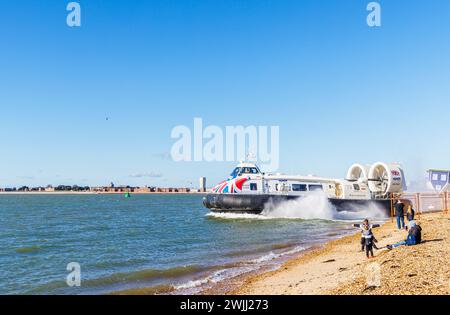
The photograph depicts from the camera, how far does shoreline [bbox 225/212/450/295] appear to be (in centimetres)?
739

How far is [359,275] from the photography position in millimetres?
8938

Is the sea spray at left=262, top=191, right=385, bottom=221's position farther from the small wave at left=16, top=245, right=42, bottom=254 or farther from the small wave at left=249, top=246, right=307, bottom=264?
the small wave at left=16, top=245, right=42, bottom=254

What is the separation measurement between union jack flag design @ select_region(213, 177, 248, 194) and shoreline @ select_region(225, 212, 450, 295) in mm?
18463

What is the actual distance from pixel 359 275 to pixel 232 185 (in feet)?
79.9

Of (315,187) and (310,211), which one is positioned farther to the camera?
(315,187)

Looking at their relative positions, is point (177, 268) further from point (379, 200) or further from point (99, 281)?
point (379, 200)

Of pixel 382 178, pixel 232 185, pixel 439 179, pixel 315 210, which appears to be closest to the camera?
pixel 439 179

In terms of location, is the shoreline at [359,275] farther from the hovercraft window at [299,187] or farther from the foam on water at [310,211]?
the hovercraft window at [299,187]

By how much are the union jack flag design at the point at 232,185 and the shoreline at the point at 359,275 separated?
1846 cm

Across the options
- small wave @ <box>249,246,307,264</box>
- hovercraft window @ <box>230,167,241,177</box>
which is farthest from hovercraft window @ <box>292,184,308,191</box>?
small wave @ <box>249,246,307,264</box>

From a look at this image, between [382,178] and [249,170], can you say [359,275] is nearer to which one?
[249,170]

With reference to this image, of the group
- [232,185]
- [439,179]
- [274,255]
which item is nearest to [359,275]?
[274,255]
